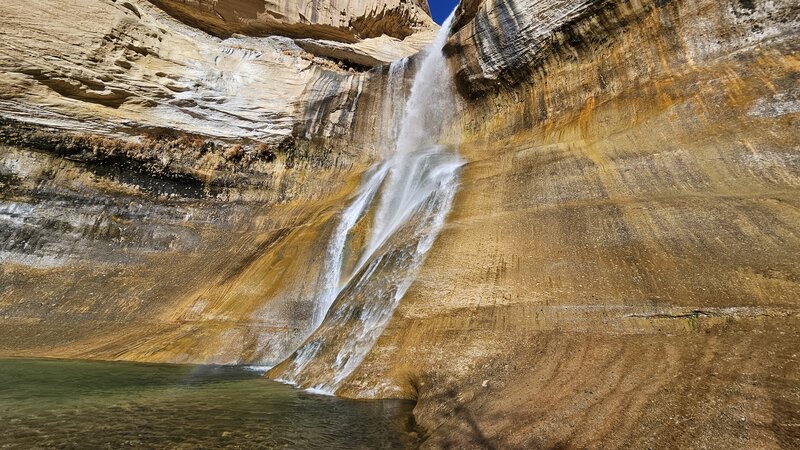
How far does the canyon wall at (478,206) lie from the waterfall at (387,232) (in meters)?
0.48

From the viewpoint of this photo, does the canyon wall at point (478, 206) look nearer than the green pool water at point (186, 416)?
No

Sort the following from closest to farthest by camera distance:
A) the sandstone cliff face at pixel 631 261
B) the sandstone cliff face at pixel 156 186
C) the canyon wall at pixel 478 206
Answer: the sandstone cliff face at pixel 631 261
the canyon wall at pixel 478 206
the sandstone cliff face at pixel 156 186

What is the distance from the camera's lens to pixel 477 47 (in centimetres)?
1580

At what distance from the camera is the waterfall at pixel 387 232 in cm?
741

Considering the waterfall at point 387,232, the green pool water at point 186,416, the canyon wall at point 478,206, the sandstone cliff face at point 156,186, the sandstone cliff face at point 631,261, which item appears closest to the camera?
the sandstone cliff face at point 631,261

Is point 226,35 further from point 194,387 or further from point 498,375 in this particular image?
point 498,375

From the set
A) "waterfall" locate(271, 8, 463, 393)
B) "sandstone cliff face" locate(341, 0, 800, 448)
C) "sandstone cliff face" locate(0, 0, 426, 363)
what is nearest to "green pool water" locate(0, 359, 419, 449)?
"sandstone cliff face" locate(341, 0, 800, 448)

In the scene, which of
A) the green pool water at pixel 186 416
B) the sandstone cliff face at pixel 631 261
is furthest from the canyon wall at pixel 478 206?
the green pool water at pixel 186 416

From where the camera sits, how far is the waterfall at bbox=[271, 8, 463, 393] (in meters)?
7.41

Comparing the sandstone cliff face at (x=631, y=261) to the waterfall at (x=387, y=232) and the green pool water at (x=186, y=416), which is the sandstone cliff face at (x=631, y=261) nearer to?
the waterfall at (x=387, y=232)

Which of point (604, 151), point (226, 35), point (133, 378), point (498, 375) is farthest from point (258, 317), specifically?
point (226, 35)

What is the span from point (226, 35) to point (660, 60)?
54.5 feet

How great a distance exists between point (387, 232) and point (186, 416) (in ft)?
22.2

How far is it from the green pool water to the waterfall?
927mm
